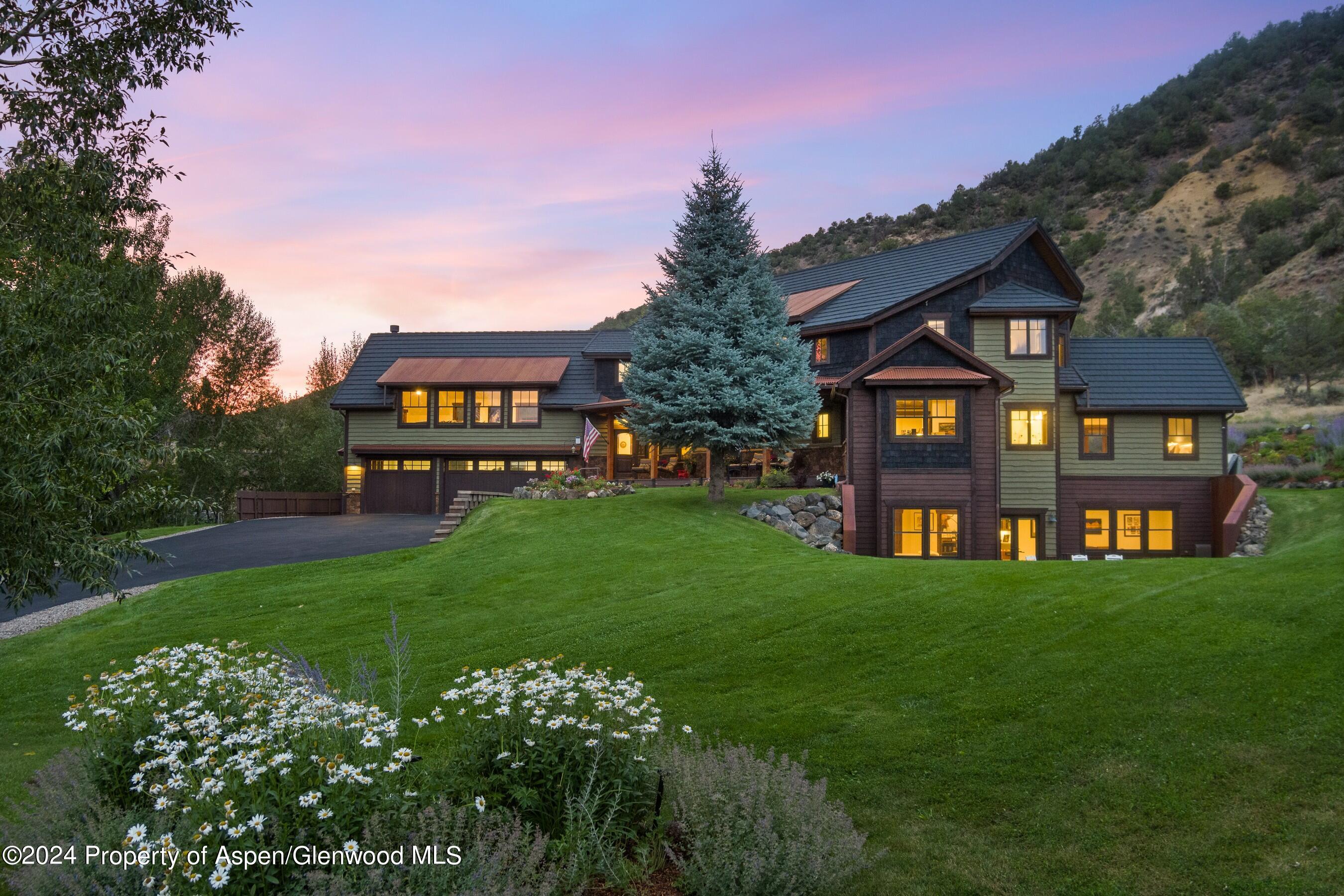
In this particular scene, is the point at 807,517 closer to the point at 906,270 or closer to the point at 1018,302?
the point at 1018,302

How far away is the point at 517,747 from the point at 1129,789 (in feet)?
15.8

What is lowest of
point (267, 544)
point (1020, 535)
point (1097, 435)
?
point (267, 544)

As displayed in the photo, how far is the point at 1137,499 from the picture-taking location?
25.5 meters

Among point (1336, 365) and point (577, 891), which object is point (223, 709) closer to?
point (577, 891)

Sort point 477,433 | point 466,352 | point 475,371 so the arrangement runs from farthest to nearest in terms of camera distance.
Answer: point 466,352
point 475,371
point 477,433

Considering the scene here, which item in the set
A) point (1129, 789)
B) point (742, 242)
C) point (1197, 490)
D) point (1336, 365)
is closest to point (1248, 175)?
point (1336, 365)

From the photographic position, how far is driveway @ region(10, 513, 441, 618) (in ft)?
61.7

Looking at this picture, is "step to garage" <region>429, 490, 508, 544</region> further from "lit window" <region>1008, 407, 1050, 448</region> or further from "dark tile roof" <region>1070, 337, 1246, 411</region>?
"dark tile roof" <region>1070, 337, 1246, 411</region>

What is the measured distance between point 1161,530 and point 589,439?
19.8 meters

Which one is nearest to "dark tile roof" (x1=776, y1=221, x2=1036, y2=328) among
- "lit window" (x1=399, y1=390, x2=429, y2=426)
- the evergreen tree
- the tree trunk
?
the evergreen tree

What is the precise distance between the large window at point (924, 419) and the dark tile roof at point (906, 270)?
5220mm

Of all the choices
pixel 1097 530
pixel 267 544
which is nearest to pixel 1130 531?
pixel 1097 530

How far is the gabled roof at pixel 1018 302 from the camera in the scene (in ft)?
80.2

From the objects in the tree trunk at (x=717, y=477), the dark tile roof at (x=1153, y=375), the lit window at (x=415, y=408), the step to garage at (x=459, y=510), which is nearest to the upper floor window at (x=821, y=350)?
the tree trunk at (x=717, y=477)
